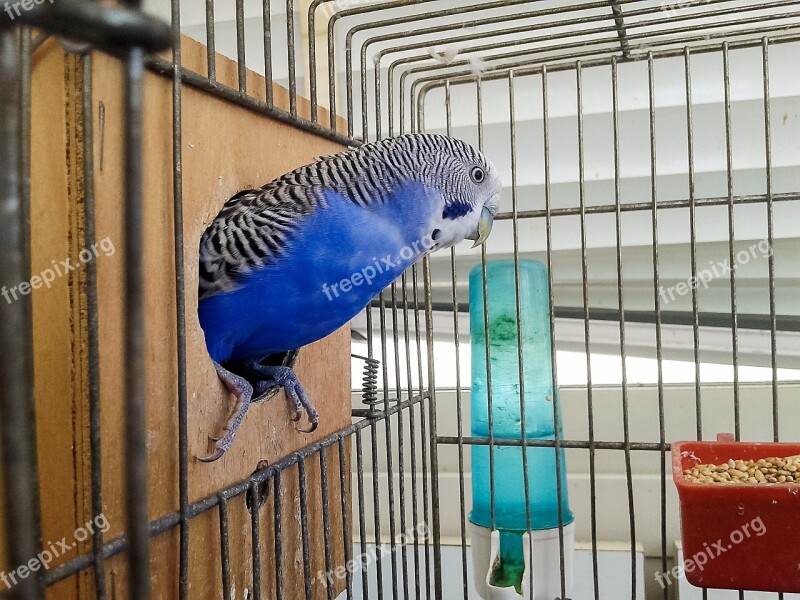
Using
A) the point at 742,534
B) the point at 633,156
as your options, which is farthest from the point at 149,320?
the point at 633,156

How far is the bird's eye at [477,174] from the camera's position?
2.65 feet

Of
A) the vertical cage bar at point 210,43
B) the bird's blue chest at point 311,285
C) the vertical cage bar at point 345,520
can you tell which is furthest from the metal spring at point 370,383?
the vertical cage bar at point 210,43

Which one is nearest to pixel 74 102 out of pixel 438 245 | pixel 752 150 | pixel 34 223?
pixel 34 223

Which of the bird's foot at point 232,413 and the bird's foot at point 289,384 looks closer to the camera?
the bird's foot at point 232,413

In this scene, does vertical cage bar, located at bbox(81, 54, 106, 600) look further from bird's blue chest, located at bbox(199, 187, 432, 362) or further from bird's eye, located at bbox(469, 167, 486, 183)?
bird's eye, located at bbox(469, 167, 486, 183)

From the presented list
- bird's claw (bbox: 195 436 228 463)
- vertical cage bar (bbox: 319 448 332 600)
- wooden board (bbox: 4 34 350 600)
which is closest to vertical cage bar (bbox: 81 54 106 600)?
wooden board (bbox: 4 34 350 600)

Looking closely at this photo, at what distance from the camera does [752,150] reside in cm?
128

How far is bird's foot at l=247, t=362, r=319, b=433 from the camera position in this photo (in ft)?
2.31

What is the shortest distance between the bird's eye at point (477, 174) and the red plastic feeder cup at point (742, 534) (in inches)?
16.6

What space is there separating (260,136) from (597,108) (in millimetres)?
886

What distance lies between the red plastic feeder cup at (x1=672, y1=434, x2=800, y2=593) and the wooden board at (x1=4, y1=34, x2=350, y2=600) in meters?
0.44

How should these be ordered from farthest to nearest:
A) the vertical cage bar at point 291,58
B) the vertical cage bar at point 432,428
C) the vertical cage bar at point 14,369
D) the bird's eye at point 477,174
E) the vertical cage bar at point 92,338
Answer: the vertical cage bar at point 432,428 < the bird's eye at point 477,174 < the vertical cage bar at point 291,58 < the vertical cage bar at point 92,338 < the vertical cage bar at point 14,369

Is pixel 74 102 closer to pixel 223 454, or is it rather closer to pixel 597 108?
pixel 223 454

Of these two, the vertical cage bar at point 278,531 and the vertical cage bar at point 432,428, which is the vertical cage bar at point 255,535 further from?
the vertical cage bar at point 432,428
